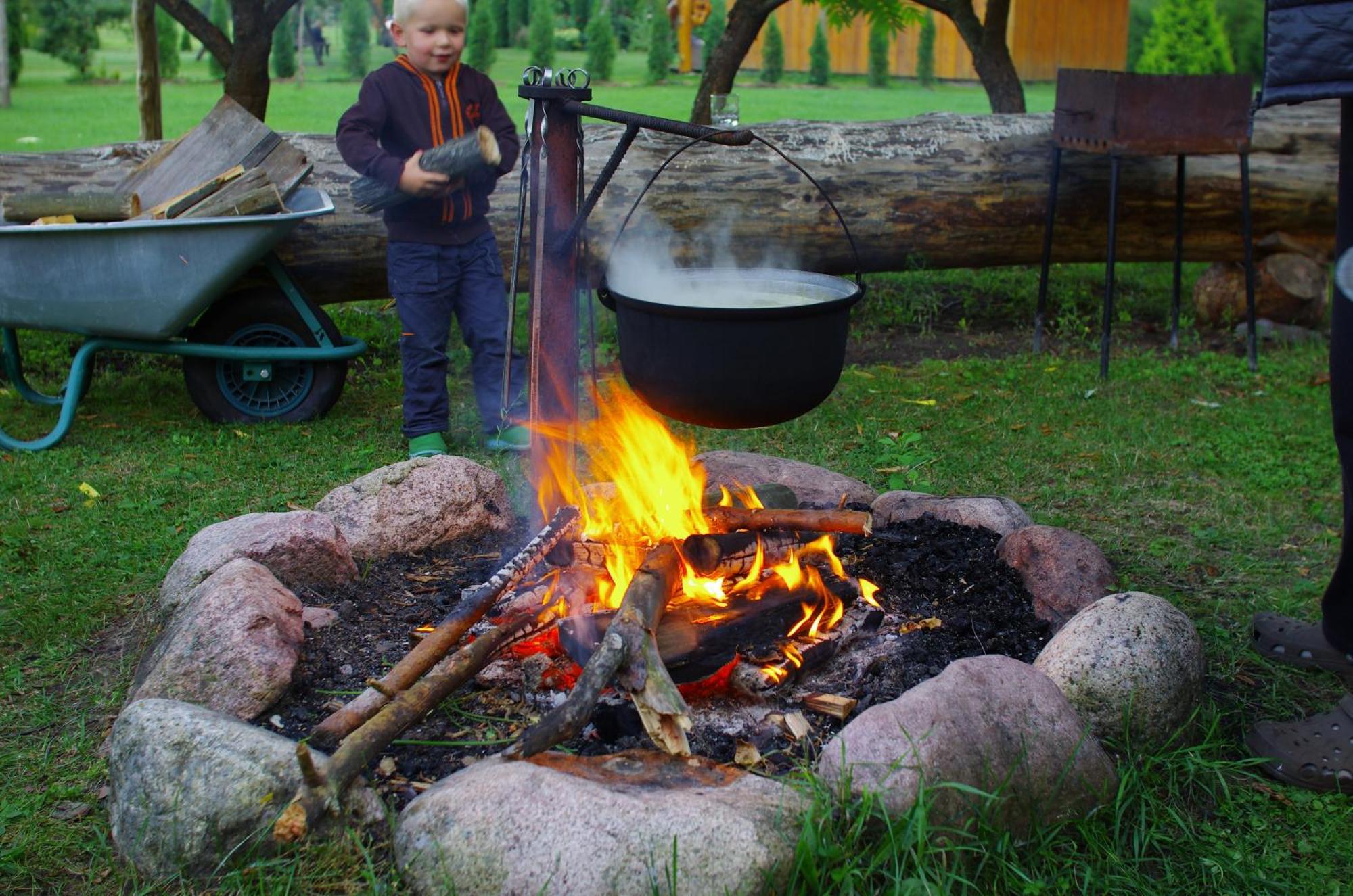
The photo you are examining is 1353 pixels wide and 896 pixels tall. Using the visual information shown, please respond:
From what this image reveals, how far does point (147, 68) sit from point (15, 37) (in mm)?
21180

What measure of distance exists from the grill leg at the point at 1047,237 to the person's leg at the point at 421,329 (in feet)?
11.8

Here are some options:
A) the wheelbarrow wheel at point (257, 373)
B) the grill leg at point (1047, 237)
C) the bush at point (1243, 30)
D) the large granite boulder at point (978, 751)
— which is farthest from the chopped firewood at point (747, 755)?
the bush at point (1243, 30)

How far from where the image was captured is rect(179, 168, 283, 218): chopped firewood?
5180mm

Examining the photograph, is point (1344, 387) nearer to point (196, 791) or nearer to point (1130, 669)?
point (1130, 669)

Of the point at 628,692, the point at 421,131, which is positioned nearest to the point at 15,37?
the point at 421,131

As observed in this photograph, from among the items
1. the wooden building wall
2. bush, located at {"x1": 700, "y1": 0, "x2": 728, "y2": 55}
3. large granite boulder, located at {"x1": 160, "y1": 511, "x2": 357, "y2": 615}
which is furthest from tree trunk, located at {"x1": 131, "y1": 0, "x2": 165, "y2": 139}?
the wooden building wall

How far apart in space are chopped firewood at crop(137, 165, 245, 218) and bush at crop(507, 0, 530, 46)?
32555 mm

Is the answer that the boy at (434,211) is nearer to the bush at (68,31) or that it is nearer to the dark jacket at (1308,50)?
the dark jacket at (1308,50)

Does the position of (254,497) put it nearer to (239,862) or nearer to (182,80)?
(239,862)

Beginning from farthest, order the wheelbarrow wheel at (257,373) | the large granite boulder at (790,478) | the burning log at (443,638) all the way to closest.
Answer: the wheelbarrow wheel at (257,373)
the large granite boulder at (790,478)
the burning log at (443,638)

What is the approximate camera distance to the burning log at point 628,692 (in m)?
2.56

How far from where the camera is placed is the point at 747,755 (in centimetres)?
271

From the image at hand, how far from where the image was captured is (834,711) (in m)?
2.87

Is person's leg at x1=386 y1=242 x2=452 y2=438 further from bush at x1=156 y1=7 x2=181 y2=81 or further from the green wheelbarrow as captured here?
bush at x1=156 y1=7 x2=181 y2=81
